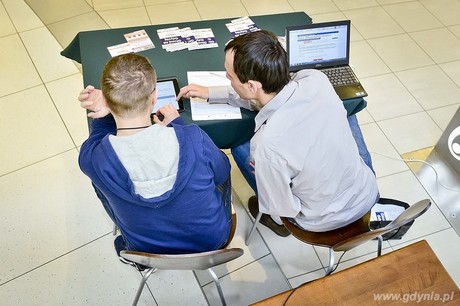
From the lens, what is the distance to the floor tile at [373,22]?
3477 mm

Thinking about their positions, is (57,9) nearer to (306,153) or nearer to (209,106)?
(209,106)

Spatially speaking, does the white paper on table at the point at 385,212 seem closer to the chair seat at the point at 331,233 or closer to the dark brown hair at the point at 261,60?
the chair seat at the point at 331,233

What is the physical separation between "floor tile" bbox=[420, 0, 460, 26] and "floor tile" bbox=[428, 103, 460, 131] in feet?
3.93

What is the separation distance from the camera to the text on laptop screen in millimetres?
1823

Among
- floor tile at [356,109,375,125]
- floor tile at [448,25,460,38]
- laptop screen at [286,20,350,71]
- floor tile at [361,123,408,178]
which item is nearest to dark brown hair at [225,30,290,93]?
laptop screen at [286,20,350,71]

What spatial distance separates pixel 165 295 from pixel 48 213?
32.8 inches

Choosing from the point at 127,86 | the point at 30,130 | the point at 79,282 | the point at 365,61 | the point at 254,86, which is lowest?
the point at 79,282

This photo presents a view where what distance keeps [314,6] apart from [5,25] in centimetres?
273

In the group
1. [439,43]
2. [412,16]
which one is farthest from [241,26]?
[412,16]

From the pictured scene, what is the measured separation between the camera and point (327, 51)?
1.90 meters

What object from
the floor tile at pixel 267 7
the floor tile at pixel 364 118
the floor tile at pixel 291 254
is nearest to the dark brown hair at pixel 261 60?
the floor tile at pixel 291 254

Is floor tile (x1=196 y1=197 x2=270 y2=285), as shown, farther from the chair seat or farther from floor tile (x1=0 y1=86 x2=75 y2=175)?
floor tile (x1=0 y1=86 x2=75 y2=175)

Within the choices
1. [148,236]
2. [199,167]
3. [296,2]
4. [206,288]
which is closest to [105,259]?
[206,288]

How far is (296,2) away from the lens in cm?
367
